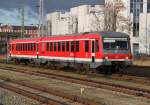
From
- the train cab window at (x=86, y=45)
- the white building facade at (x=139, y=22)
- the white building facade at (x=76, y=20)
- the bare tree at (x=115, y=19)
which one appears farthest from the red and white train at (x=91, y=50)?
the white building facade at (x=76, y=20)

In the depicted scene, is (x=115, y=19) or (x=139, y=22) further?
(x=139, y=22)

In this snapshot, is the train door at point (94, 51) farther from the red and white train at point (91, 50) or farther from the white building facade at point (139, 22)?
the white building facade at point (139, 22)

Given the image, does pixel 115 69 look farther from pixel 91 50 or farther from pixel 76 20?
pixel 76 20

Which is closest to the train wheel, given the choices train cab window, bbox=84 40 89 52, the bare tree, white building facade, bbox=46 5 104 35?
train cab window, bbox=84 40 89 52

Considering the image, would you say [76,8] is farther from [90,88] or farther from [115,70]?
[90,88]

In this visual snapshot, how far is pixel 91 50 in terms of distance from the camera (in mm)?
28578

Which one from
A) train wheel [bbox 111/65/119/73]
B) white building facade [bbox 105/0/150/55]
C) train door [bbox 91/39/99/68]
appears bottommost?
train wheel [bbox 111/65/119/73]

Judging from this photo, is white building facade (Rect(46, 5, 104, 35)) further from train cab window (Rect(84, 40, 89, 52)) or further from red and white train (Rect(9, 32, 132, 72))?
train cab window (Rect(84, 40, 89, 52))

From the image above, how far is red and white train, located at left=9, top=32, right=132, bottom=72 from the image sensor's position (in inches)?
1092

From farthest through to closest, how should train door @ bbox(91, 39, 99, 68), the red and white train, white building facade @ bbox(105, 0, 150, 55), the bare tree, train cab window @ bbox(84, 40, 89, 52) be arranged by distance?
white building facade @ bbox(105, 0, 150, 55), the bare tree, train cab window @ bbox(84, 40, 89, 52), train door @ bbox(91, 39, 99, 68), the red and white train

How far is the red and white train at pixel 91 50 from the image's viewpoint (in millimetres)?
27734

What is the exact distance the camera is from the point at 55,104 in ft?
46.1

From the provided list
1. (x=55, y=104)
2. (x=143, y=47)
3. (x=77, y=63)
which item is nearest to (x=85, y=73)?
(x=77, y=63)

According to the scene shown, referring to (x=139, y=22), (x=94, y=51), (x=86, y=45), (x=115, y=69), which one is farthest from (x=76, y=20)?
(x=94, y=51)
